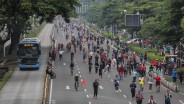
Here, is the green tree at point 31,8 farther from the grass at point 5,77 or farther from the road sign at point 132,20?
the road sign at point 132,20

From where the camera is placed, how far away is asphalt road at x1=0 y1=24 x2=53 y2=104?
4297cm

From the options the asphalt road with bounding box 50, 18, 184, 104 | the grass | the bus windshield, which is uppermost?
the bus windshield

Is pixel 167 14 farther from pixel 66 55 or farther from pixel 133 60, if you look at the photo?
pixel 66 55

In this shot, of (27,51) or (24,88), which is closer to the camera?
(24,88)

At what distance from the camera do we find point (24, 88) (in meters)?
49.0

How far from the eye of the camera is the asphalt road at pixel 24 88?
43.0 meters

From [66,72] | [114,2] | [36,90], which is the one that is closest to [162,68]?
[66,72]

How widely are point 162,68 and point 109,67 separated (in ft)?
19.0

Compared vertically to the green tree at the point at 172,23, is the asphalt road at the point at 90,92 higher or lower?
lower

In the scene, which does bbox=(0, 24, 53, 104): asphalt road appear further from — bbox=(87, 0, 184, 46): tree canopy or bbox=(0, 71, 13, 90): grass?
bbox=(87, 0, 184, 46): tree canopy

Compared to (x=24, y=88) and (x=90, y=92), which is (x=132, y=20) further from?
(x=90, y=92)

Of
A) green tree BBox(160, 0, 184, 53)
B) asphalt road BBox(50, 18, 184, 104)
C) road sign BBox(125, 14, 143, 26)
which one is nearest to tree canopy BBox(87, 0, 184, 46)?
green tree BBox(160, 0, 184, 53)

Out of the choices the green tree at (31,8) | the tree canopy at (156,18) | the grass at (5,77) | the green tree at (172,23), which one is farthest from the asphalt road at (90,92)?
the tree canopy at (156,18)

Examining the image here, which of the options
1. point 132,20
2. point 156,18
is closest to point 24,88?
point 132,20
